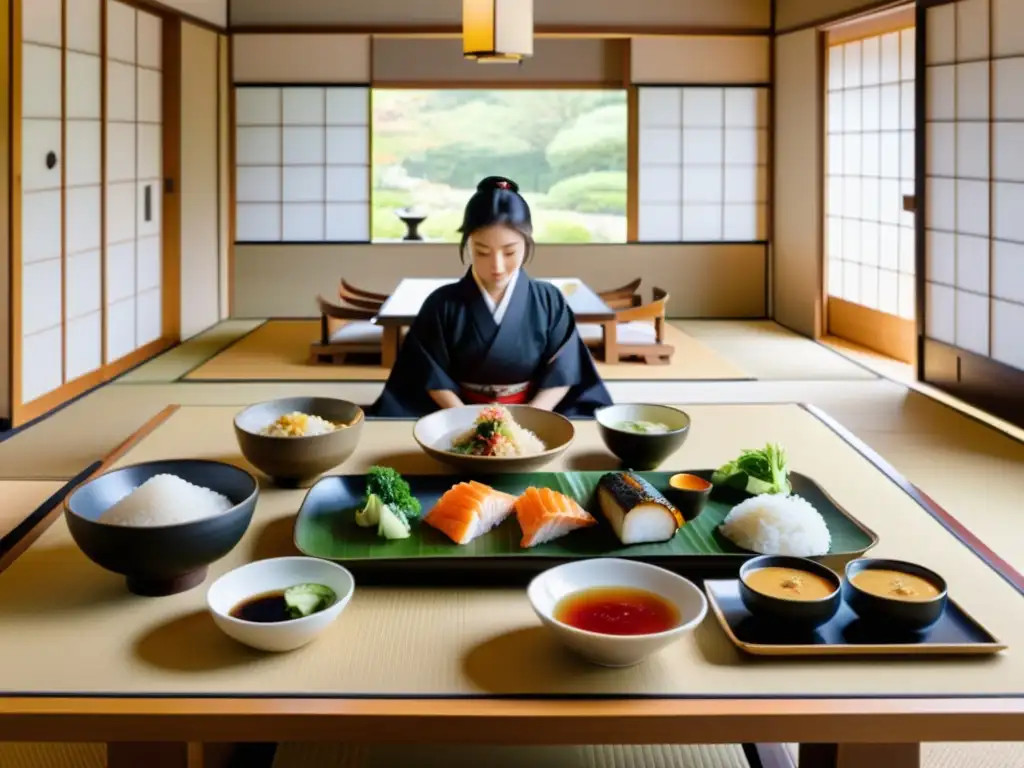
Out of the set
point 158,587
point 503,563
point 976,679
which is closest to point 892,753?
point 976,679

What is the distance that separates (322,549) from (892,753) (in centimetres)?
78

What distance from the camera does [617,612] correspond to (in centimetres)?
123

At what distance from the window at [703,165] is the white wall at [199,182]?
3.34m

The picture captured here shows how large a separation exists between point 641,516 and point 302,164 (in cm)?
735

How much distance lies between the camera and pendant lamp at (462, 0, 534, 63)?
182 inches

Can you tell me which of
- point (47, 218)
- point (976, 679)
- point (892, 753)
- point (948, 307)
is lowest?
point (892, 753)

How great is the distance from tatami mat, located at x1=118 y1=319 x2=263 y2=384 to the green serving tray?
447 cm

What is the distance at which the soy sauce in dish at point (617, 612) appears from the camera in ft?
3.92

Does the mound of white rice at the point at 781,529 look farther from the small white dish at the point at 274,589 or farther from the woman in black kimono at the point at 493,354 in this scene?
the woman in black kimono at the point at 493,354

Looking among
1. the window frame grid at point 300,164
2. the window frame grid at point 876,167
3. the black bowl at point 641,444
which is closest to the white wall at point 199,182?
the window frame grid at point 300,164

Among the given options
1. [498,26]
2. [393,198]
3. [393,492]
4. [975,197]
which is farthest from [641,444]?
[393,198]

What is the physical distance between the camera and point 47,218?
5031 millimetres

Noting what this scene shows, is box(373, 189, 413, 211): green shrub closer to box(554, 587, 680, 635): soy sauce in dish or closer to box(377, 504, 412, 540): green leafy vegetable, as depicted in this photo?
box(377, 504, 412, 540): green leafy vegetable

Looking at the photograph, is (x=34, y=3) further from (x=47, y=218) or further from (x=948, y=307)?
(x=948, y=307)
